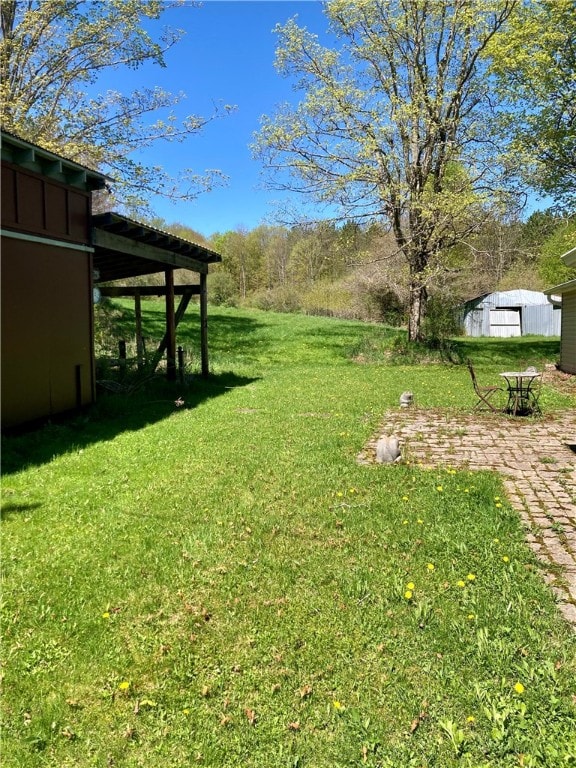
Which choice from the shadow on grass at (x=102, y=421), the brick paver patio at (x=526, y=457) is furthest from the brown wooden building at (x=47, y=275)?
the brick paver patio at (x=526, y=457)

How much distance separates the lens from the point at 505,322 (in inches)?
1310

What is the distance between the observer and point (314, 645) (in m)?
2.51

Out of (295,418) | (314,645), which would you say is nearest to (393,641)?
(314,645)

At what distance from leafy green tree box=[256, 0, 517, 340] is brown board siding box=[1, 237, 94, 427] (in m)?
11.2

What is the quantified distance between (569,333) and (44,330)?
45.8 ft

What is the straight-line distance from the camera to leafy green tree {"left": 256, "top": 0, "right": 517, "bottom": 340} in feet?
52.3

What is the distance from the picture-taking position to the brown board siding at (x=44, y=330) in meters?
6.33

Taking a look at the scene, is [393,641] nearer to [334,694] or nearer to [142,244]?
[334,694]

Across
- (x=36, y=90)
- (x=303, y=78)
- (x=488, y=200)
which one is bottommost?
(x=488, y=200)

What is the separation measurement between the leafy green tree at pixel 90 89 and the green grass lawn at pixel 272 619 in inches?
483

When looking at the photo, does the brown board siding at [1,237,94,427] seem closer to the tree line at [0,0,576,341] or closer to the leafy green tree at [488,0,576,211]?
the tree line at [0,0,576,341]

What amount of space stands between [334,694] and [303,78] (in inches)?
738

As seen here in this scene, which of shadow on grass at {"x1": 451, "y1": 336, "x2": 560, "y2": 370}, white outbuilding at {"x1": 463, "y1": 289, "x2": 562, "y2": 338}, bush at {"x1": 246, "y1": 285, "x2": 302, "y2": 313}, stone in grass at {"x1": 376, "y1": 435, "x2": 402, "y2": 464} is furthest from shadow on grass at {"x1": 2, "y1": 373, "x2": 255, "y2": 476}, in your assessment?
bush at {"x1": 246, "y1": 285, "x2": 302, "y2": 313}

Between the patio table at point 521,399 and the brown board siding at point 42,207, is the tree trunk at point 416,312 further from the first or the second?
the brown board siding at point 42,207
